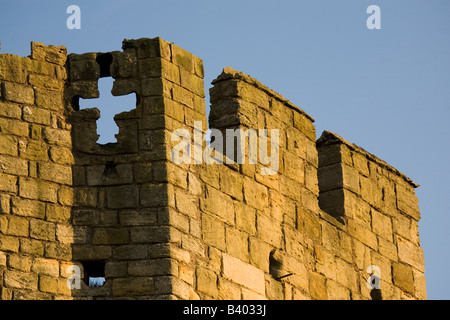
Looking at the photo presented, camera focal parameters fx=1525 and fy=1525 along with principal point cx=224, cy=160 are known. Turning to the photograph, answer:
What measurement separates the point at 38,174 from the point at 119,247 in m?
0.85

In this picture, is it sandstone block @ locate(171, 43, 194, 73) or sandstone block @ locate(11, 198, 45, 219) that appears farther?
sandstone block @ locate(171, 43, 194, 73)

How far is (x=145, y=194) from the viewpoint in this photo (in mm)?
11891

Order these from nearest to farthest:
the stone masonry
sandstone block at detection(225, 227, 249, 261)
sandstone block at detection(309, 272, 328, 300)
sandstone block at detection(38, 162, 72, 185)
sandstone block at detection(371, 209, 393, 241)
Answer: the stone masonry, sandstone block at detection(38, 162, 72, 185), sandstone block at detection(225, 227, 249, 261), sandstone block at detection(309, 272, 328, 300), sandstone block at detection(371, 209, 393, 241)

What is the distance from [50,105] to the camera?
12.1 m

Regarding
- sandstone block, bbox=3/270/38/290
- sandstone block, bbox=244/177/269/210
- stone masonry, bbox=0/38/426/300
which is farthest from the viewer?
sandstone block, bbox=244/177/269/210

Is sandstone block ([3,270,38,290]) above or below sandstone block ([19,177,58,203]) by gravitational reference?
below

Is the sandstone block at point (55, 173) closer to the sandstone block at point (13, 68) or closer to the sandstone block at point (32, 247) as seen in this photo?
the sandstone block at point (32, 247)

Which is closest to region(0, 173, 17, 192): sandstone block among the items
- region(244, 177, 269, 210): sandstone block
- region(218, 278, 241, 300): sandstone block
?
region(218, 278, 241, 300): sandstone block

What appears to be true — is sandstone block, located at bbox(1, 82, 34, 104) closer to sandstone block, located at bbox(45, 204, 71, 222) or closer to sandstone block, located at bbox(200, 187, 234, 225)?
sandstone block, located at bbox(45, 204, 71, 222)

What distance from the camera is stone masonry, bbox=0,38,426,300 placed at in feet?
38.2

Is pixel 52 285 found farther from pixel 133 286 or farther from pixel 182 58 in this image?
pixel 182 58

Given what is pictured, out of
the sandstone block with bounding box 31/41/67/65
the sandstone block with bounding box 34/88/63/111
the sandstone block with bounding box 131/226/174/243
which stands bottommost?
the sandstone block with bounding box 131/226/174/243

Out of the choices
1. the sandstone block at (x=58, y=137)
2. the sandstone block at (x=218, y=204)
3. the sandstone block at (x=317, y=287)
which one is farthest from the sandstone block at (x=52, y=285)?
the sandstone block at (x=317, y=287)

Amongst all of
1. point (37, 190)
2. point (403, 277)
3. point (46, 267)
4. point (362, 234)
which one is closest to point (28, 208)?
point (37, 190)
